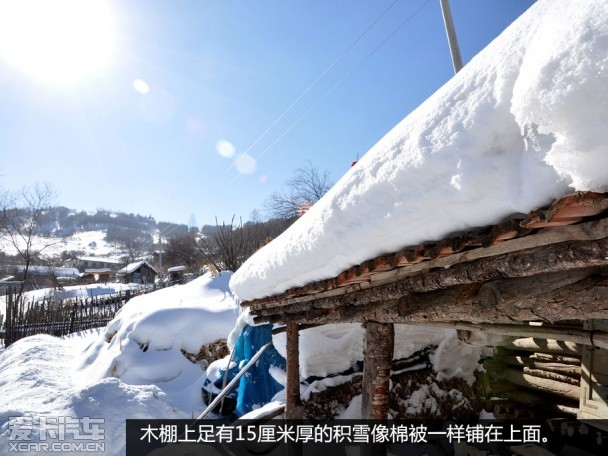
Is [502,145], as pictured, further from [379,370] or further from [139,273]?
[139,273]

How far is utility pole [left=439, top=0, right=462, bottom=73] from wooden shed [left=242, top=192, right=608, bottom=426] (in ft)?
13.0

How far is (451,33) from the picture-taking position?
16.9 ft

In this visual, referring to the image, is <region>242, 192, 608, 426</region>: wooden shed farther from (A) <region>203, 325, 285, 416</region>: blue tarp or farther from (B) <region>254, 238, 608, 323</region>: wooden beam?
(A) <region>203, 325, 285, 416</region>: blue tarp

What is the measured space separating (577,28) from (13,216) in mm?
33272

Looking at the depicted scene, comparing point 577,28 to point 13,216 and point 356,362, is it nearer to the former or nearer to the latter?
point 356,362

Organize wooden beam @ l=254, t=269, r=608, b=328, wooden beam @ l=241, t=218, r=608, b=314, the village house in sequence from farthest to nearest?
the village house → wooden beam @ l=254, t=269, r=608, b=328 → wooden beam @ l=241, t=218, r=608, b=314

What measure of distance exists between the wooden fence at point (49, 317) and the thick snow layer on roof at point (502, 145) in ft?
60.3

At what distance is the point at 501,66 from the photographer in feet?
3.14

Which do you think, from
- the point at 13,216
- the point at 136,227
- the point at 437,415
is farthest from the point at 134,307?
the point at 136,227

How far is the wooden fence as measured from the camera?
14812 mm

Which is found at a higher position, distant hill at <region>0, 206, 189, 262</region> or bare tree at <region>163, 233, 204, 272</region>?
distant hill at <region>0, 206, 189, 262</region>

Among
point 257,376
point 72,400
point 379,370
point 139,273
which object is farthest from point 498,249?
point 139,273

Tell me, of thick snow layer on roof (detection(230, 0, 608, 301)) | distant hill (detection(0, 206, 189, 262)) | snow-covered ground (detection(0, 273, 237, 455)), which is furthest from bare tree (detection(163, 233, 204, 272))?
distant hill (detection(0, 206, 189, 262))

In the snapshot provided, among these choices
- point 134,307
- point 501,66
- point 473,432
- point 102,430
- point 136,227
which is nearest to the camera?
point 501,66
